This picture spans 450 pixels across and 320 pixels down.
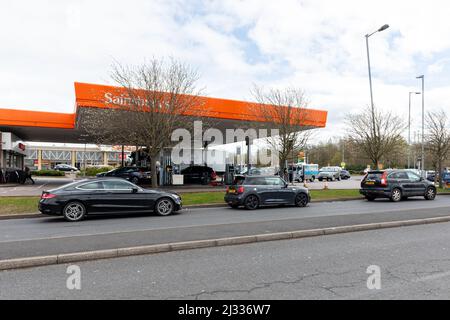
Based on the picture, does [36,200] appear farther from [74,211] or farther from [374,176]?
[374,176]

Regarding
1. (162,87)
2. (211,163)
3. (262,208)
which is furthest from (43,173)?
(262,208)

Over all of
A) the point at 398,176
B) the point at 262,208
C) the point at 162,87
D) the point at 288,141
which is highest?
the point at 162,87

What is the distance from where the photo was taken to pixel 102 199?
11.7m

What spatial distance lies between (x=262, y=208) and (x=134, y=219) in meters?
5.52

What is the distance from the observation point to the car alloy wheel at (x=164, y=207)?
40.7 feet

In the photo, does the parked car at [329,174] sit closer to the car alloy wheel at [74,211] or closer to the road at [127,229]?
the road at [127,229]

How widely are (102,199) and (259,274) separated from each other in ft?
26.0

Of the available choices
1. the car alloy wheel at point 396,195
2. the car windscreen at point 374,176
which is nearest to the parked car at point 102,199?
the car windscreen at point 374,176

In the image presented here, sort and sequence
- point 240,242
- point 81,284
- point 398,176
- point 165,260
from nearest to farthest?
point 81,284
point 165,260
point 240,242
point 398,176

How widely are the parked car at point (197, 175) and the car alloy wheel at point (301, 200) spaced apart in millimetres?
13367

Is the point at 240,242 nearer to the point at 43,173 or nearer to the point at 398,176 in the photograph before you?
the point at 398,176

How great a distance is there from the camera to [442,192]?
2197cm
